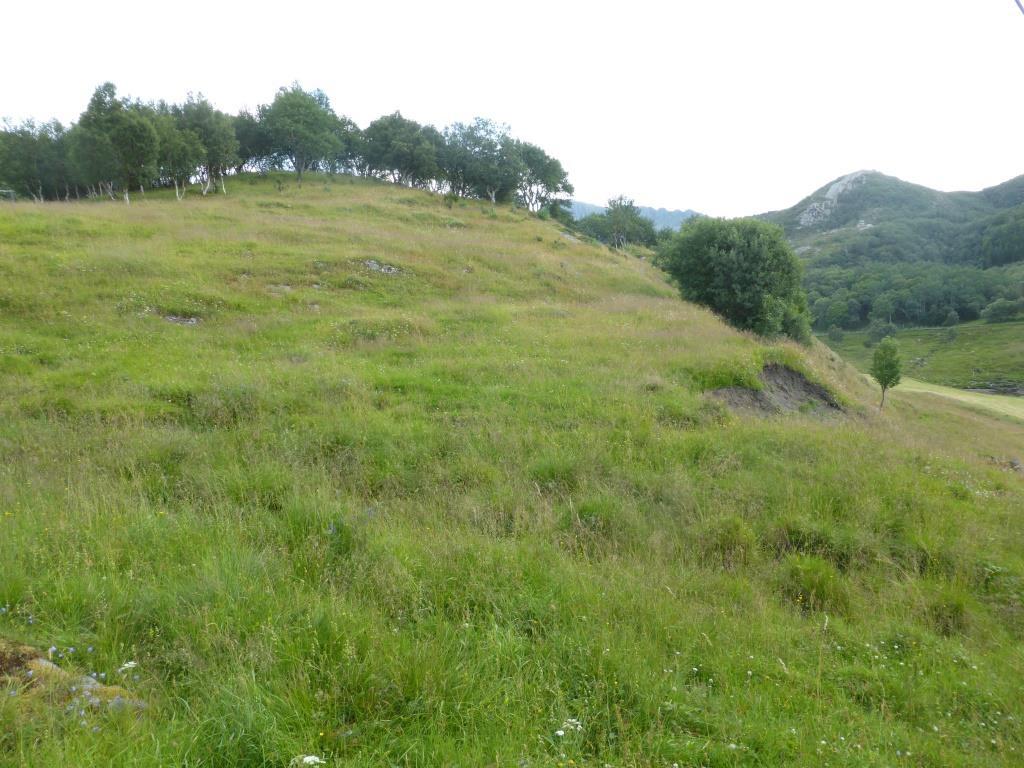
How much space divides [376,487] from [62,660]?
3733 millimetres

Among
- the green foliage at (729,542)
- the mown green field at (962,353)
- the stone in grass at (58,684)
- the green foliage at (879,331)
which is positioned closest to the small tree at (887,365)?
the green foliage at (729,542)

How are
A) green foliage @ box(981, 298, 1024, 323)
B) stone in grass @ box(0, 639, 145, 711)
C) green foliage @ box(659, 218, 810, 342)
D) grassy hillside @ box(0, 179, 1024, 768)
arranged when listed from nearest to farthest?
stone in grass @ box(0, 639, 145, 711)
grassy hillside @ box(0, 179, 1024, 768)
green foliage @ box(659, 218, 810, 342)
green foliage @ box(981, 298, 1024, 323)

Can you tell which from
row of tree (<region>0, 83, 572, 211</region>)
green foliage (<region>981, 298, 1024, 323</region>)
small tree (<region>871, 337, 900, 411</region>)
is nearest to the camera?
small tree (<region>871, 337, 900, 411</region>)

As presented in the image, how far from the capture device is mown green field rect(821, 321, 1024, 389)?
89562mm

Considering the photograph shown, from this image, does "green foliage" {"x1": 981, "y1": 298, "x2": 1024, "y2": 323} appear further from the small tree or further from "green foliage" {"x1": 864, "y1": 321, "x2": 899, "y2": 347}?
the small tree

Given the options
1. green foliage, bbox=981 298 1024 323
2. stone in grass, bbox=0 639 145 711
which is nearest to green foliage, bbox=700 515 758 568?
stone in grass, bbox=0 639 145 711

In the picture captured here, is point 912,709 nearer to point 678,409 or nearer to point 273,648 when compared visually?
point 273,648

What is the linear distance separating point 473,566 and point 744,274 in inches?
1068

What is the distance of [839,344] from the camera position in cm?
12012

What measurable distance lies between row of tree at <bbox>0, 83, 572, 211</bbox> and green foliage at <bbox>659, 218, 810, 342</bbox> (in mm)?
33963

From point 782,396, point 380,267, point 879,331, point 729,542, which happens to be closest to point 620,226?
point 380,267

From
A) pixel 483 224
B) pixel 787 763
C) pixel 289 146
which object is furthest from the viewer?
pixel 289 146

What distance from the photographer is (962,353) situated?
10206 centimetres

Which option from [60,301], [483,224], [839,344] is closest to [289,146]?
[483,224]
